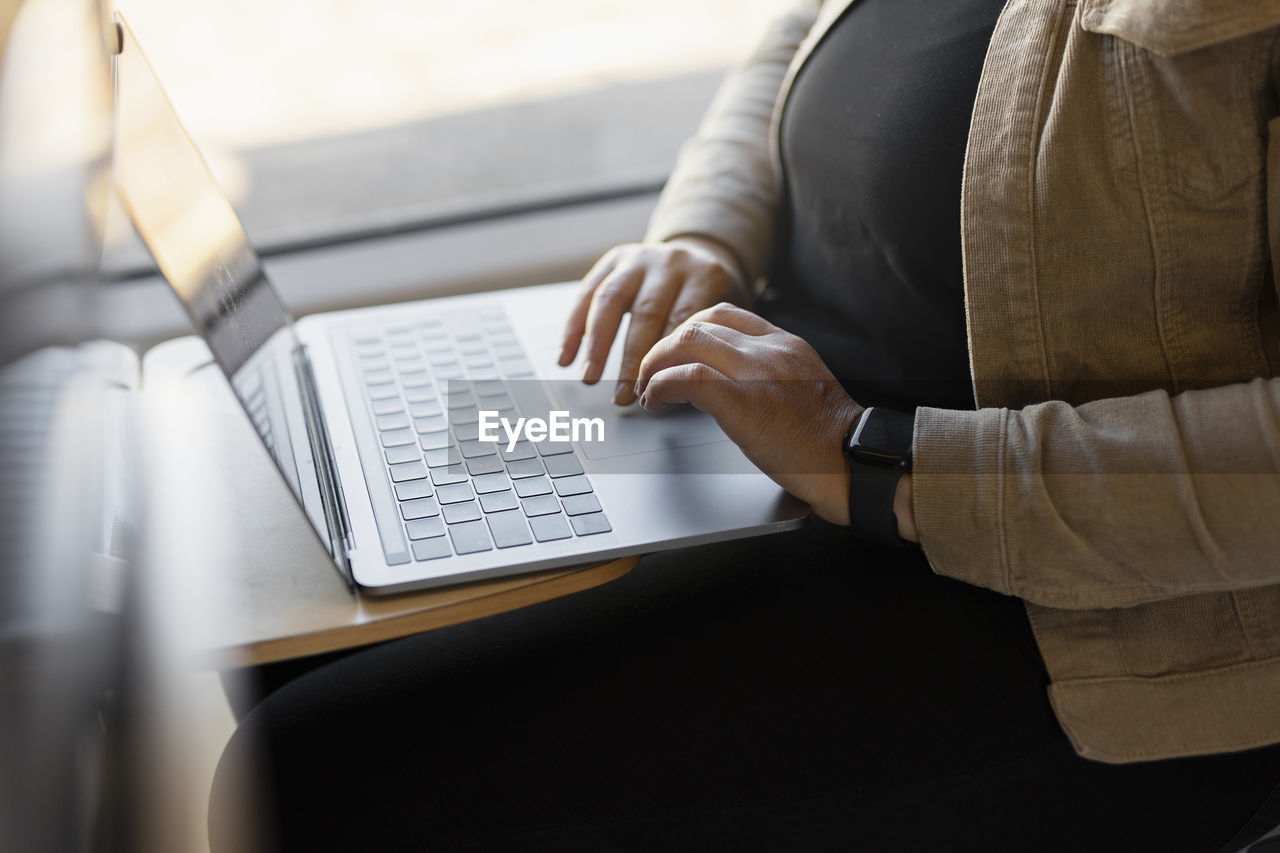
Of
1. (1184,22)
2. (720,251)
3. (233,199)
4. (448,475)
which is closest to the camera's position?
(1184,22)

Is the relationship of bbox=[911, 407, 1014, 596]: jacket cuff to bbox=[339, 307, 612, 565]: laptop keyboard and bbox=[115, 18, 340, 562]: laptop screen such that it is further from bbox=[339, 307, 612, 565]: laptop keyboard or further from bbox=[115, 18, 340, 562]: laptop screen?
bbox=[115, 18, 340, 562]: laptop screen

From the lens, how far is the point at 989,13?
2.46ft

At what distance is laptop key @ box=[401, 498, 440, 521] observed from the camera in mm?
657

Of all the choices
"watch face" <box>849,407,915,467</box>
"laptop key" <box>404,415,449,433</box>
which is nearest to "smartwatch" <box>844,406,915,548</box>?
"watch face" <box>849,407,915,467</box>

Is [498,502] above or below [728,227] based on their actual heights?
below

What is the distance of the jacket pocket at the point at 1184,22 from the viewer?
0.60 meters

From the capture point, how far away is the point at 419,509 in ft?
2.19

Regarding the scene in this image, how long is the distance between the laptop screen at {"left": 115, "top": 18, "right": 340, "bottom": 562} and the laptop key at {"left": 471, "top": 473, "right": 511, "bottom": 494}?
0.34 feet

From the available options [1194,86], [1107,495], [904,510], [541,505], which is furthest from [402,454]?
[1194,86]

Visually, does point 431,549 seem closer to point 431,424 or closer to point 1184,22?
point 431,424

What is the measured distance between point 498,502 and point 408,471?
0.29ft

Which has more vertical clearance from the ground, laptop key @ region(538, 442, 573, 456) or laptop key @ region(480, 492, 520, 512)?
laptop key @ region(538, 442, 573, 456)

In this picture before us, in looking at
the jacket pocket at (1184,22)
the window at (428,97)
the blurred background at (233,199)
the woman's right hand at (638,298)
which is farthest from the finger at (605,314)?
the window at (428,97)

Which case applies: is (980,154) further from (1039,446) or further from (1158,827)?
(1158,827)
